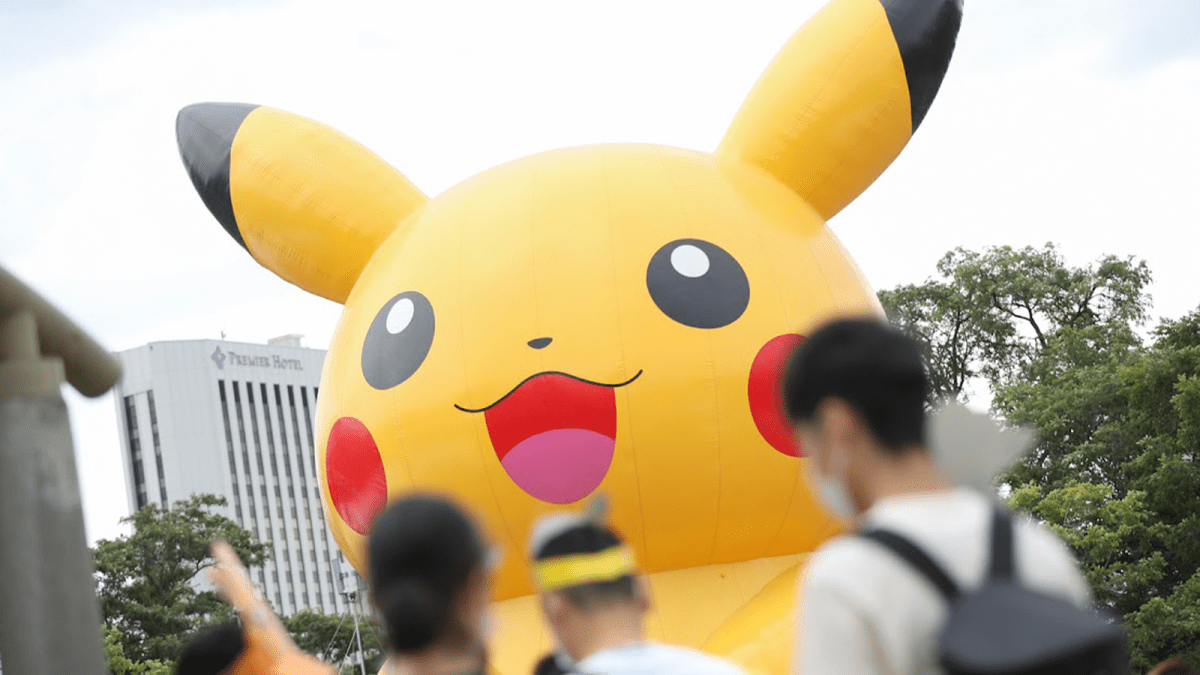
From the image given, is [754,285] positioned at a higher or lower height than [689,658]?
higher

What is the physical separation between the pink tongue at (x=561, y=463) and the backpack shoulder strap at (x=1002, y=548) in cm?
485

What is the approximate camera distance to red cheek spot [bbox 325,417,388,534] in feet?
24.6

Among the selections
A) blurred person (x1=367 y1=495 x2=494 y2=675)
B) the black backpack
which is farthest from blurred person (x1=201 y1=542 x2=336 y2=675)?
the black backpack

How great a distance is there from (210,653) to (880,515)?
2.30 m

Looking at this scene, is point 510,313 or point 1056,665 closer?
point 1056,665

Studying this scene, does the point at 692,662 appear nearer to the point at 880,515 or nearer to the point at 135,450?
the point at 880,515

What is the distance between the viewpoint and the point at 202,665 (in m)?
3.87

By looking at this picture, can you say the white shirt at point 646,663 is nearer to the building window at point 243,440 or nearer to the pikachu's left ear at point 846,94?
the pikachu's left ear at point 846,94

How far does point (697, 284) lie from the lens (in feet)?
23.6

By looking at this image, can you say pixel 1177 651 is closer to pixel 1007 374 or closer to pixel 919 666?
pixel 1007 374

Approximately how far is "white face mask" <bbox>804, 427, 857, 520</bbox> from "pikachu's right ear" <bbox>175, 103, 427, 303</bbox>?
617 centimetres

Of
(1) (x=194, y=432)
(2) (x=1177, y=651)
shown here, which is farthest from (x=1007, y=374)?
(1) (x=194, y=432)

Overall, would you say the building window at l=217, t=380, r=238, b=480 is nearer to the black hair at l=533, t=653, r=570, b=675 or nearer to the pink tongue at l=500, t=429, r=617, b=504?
the pink tongue at l=500, t=429, r=617, b=504

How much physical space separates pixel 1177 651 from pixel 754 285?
1717cm
